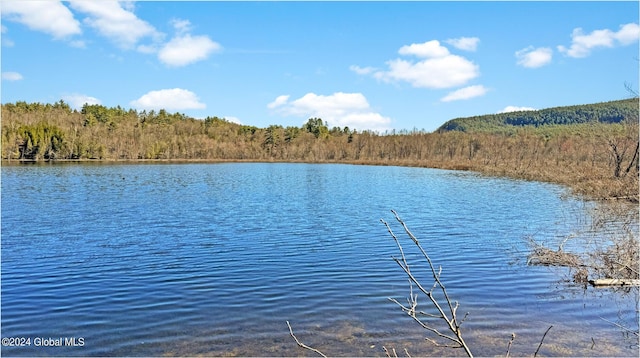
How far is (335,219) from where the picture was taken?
73.2 feet

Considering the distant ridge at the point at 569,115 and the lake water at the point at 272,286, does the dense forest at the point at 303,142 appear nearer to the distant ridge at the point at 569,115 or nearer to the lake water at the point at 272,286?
the distant ridge at the point at 569,115

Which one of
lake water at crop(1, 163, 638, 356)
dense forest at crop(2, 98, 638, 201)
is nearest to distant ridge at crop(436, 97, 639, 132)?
dense forest at crop(2, 98, 638, 201)

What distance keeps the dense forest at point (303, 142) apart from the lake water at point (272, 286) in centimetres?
3054

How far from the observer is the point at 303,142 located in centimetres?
13862

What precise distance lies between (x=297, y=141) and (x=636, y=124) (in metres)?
110

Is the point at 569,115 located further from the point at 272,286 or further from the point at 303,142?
the point at 272,286

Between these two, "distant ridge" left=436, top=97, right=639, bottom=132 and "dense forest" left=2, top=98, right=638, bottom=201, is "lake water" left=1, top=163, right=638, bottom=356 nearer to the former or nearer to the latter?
"dense forest" left=2, top=98, right=638, bottom=201

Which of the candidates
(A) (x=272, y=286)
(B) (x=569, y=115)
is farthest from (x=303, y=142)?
(A) (x=272, y=286)

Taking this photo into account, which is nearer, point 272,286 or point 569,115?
point 272,286

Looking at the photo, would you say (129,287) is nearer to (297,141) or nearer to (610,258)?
(610,258)

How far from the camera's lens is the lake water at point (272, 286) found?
7977mm

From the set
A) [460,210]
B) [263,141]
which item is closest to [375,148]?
[263,141]

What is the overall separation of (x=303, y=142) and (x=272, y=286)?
128 m

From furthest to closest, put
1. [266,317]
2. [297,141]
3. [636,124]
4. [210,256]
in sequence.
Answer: [297,141] < [636,124] < [210,256] < [266,317]
